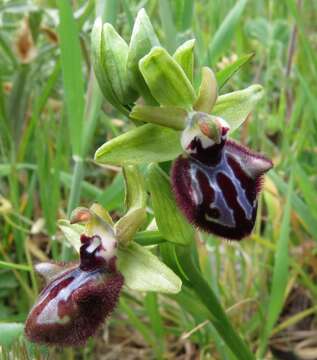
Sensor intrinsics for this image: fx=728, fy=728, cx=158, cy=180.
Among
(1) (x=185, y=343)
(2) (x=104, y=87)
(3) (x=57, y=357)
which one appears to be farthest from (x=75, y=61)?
(1) (x=185, y=343)

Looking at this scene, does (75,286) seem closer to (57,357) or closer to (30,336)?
(30,336)

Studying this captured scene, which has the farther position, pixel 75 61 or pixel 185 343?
pixel 185 343

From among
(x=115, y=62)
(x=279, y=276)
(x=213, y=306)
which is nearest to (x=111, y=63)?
(x=115, y=62)

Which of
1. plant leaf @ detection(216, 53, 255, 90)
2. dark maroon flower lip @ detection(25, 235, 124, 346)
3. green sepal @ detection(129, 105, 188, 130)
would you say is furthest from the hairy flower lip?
plant leaf @ detection(216, 53, 255, 90)

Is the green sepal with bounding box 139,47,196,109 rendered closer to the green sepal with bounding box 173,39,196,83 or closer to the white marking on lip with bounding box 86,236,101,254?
the green sepal with bounding box 173,39,196,83

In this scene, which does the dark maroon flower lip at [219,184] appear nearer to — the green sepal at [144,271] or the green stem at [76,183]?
the green sepal at [144,271]

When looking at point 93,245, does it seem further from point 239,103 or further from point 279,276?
point 279,276
